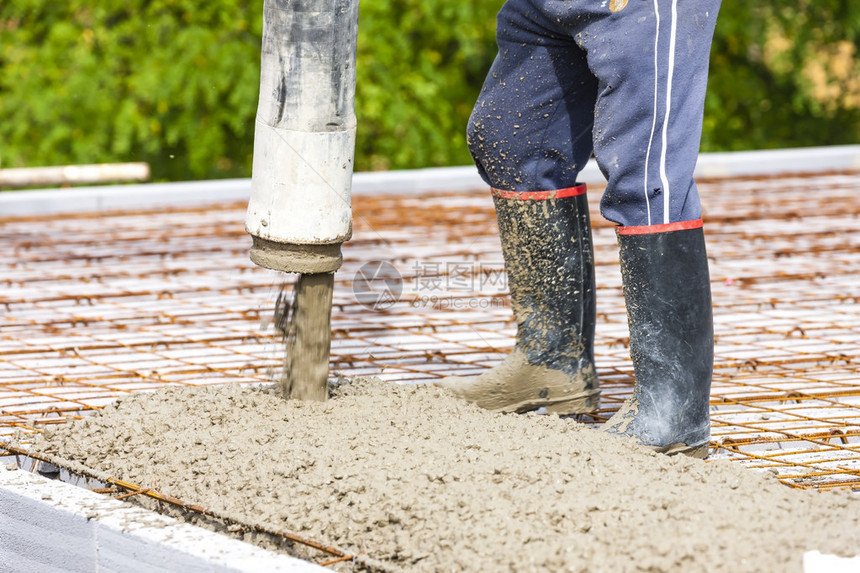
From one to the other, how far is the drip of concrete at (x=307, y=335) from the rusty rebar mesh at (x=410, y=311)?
0.43ft

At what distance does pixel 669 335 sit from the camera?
6.09 feet

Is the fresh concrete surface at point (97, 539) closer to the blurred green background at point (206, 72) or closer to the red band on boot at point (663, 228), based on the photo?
the red band on boot at point (663, 228)

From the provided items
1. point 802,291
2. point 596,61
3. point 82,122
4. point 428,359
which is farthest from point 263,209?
point 82,122

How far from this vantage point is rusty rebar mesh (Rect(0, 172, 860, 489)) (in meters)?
2.33

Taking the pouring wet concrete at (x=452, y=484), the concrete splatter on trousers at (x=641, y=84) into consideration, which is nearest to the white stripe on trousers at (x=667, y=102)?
the concrete splatter on trousers at (x=641, y=84)

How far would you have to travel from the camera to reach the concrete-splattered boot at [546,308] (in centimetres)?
211

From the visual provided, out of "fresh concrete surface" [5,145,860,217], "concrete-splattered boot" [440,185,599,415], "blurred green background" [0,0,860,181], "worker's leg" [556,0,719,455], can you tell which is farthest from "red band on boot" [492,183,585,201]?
"blurred green background" [0,0,860,181]

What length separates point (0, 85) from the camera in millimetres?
7262

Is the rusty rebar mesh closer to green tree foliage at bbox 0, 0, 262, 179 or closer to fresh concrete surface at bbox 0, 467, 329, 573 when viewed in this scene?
fresh concrete surface at bbox 0, 467, 329, 573

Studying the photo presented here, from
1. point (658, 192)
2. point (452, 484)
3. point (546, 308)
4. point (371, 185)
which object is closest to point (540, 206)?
point (546, 308)

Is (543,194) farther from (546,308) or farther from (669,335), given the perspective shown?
(669,335)

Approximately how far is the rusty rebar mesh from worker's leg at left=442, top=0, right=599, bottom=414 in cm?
23

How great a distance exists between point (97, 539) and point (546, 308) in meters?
1.05

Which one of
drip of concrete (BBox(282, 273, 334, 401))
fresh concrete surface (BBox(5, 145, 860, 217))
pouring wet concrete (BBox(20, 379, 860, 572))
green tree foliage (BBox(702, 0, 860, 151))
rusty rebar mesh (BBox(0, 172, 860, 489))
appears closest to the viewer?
pouring wet concrete (BBox(20, 379, 860, 572))
